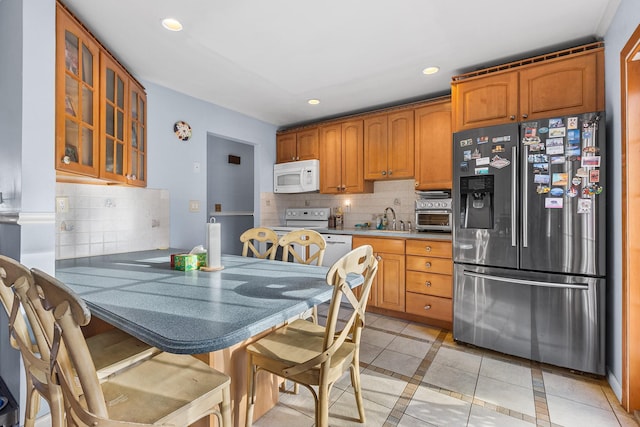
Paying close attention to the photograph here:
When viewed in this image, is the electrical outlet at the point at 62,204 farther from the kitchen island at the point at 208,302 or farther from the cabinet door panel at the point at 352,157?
the cabinet door panel at the point at 352,157

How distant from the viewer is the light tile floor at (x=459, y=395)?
1.65m

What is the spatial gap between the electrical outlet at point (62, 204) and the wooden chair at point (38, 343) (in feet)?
4.64

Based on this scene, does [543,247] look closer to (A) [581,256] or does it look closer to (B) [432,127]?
(A) [581,256]

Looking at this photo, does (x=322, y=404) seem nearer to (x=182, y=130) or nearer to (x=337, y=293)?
(x=337, y=293)

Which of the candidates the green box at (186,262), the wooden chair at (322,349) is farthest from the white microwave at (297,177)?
the wooden chair at (322,349)

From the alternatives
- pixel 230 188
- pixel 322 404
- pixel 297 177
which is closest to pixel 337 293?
pixel 322 404

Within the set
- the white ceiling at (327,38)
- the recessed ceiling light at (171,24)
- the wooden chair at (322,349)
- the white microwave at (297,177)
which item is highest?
the white ceiling at (327,38)

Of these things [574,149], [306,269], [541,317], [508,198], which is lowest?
[541,317]

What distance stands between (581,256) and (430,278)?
1.18 meters

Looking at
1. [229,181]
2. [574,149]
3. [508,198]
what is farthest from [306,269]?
[229,181]

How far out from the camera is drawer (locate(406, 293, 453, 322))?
9.33ft

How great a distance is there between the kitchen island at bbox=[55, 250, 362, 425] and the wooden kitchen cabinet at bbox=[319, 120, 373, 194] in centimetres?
211

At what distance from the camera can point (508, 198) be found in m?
2.29

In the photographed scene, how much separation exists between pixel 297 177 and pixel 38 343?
339cm
